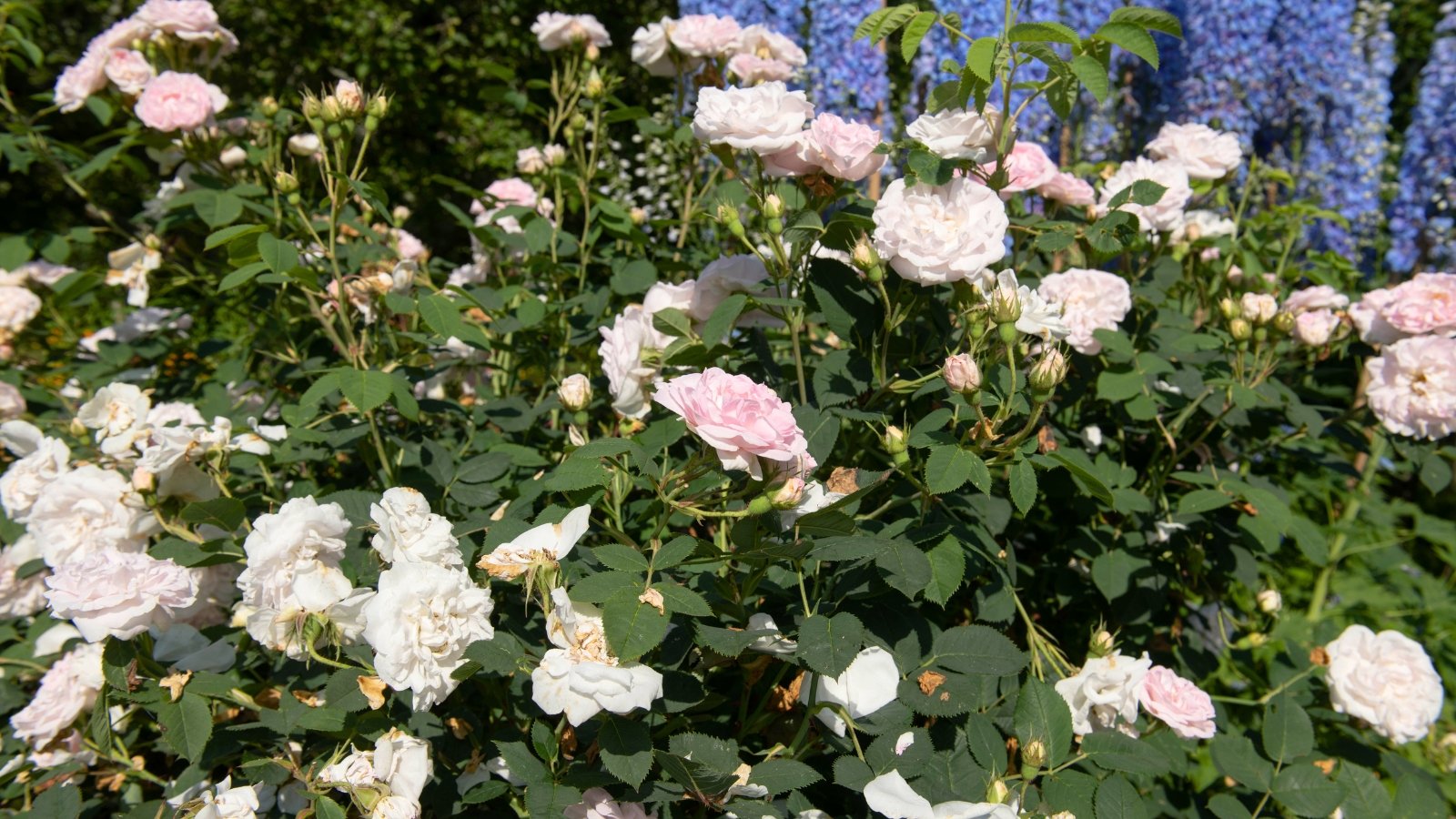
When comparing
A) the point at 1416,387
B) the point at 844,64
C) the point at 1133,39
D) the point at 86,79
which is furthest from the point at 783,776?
the point at 844,64

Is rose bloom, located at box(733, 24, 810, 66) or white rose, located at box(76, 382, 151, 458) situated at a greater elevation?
rose bloom, located at box(733, 24, 810, 66)

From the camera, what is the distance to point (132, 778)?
139 cm

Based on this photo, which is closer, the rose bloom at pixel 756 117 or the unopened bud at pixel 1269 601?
the rose bloom at pixel 756 117

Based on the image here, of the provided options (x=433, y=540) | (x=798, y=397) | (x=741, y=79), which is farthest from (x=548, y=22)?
(x=433, y=540)

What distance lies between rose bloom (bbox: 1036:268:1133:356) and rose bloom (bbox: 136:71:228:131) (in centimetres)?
148

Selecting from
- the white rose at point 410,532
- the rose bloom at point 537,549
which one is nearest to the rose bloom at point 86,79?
the white rose at point 410,532

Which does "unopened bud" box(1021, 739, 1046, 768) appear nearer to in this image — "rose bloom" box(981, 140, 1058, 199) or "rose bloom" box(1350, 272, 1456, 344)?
"rose bloom" box(981, 140, 1058, 199)

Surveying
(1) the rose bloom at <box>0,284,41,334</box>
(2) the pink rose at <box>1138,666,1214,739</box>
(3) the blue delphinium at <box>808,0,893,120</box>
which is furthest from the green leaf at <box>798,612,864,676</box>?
(3) the blue delphinium at <box>808,0,893,120</box>

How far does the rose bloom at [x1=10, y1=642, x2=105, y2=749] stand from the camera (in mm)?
1260

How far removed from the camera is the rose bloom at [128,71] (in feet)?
5.89

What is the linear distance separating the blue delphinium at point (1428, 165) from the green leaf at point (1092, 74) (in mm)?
4254

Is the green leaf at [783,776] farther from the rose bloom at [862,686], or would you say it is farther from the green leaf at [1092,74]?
the green leaf at [1092,74]

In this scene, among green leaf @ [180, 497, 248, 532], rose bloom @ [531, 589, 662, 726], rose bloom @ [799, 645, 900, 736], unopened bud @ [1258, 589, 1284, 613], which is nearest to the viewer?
rose bloom @ [531, 589, 662, 726]

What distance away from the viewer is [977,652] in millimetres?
1141
